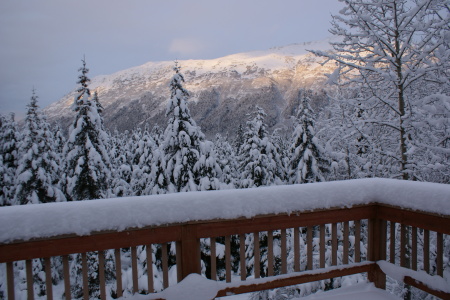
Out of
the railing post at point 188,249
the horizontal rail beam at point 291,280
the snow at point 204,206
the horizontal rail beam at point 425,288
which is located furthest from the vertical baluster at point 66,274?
the horizontal rail beam at point 425,288

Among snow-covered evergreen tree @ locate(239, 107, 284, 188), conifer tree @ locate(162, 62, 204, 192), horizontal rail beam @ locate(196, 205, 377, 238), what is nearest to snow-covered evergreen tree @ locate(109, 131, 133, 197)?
conifer tree @ locate(162, 62, 204, 192)

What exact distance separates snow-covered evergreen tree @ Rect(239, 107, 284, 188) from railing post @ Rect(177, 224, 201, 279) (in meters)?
14.6

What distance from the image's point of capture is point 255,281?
2.80m

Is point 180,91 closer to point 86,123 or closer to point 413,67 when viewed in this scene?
point 86,123

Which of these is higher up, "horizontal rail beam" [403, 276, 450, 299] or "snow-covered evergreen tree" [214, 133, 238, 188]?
"horizontal rail beam" [403, 276, 450, 299]

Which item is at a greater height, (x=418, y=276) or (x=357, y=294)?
(x=418, y=276)

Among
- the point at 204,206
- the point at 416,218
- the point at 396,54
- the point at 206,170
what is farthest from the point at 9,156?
the point at 416,218

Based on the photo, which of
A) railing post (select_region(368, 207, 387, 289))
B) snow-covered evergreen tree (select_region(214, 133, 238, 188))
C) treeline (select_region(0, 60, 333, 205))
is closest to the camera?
railing post (select_region(368, 207, 387, 289))

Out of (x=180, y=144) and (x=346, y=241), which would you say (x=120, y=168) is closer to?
(x=180, y=144)

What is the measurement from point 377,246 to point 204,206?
6.62 feet

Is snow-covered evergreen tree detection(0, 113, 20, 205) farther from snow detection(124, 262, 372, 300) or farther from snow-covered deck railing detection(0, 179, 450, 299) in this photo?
snow detection(124, 262, 372, 300)

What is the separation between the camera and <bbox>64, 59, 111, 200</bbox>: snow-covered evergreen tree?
1441cm

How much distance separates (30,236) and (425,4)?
7.56 metres

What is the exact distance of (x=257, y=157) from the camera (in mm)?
17375
